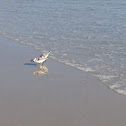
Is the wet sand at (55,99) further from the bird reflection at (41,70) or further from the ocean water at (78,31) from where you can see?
the ocean water at (78,31)

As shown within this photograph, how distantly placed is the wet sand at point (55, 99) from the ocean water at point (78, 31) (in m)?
0.62

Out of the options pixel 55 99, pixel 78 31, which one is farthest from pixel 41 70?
pixel 78 31

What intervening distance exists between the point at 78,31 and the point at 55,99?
7.77 m

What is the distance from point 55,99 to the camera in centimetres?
933

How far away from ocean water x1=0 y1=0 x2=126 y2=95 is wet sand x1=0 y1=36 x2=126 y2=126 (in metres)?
0.62

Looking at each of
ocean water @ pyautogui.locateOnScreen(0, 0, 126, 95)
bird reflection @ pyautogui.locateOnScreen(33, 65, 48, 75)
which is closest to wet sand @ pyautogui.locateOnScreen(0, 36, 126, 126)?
bird reflection @ pyautogui.locateOnScreen(33, 65, 48, 75)

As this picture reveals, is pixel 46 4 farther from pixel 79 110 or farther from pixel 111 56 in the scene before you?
pixel 79 110

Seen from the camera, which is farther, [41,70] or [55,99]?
[41,70]

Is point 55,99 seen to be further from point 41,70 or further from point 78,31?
point 78,31

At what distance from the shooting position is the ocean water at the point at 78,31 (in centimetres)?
1213

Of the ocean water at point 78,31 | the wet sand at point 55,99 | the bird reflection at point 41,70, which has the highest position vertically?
the ocean water at point 78,31

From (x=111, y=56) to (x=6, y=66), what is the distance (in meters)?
3.80

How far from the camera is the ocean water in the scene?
39.8ft

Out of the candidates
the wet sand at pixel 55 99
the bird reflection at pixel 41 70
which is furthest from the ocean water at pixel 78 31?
the bird reflection at pixel 41 70
